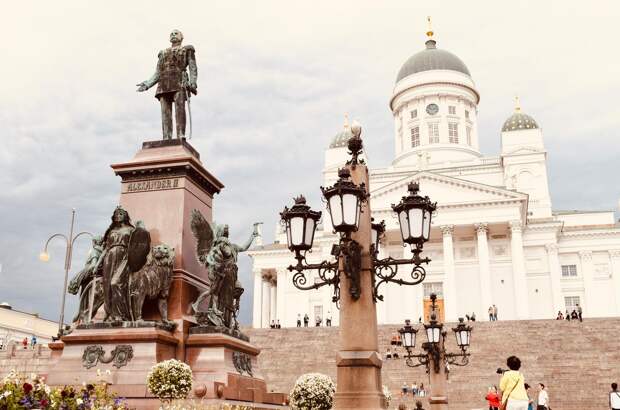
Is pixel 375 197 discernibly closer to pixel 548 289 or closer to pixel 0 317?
pixel 548 289

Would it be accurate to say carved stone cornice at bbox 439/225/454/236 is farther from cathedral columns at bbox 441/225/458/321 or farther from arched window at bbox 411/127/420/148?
arched window at bbox 411/127/420/148

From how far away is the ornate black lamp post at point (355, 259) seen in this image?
21.2 ft

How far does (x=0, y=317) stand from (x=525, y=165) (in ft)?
170

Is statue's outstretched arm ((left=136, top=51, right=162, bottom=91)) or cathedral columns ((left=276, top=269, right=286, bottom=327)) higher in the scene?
cathedral columns ((left=276, top=269, right=286, bottom=327))

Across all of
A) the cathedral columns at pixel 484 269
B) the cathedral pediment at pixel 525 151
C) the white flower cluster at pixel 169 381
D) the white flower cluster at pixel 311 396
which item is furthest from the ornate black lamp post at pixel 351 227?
the cathedral pediment at pixel 525 151

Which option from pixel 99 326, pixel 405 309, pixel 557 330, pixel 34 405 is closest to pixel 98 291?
pixel 99 326

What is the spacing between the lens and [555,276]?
56.3m

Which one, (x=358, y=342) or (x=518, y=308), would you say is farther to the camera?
(x=518, y=308)

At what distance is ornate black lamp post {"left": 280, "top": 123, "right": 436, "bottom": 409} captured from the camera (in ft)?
21.2

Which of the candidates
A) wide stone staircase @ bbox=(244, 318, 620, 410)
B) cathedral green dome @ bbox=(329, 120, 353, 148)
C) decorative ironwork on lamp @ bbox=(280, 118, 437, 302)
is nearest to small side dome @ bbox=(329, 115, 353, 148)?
cathedral green dome @ bbox=(329, 120, 353, 148)

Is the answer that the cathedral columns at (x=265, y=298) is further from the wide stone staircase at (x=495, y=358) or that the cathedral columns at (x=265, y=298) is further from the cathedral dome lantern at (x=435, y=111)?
the wide stone staircase at (x=495, y=358)

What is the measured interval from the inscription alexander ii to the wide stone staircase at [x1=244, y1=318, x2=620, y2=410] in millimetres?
20395

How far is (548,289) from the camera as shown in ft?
187

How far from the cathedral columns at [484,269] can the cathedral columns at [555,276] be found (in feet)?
19.9
